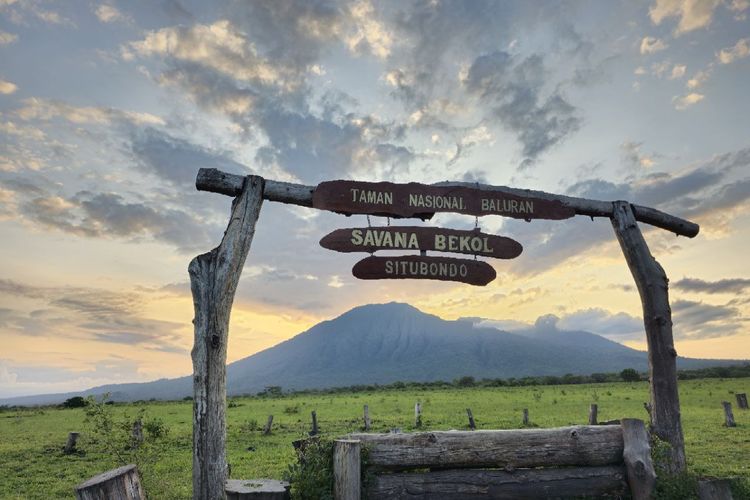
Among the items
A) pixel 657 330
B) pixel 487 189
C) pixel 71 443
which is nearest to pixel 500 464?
pixel 657 330

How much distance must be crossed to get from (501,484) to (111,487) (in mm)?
5556

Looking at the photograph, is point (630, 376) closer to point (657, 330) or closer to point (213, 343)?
point (657, 330)

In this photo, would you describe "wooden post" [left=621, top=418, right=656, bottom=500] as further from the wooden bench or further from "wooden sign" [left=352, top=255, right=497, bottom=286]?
"wooden sign" [left=352, top=255, right=497, bottom=286]

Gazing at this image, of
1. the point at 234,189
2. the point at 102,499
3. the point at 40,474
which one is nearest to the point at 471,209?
the point at 234,189

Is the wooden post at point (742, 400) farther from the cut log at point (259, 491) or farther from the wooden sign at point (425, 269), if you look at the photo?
the cut log at point (259, 491)

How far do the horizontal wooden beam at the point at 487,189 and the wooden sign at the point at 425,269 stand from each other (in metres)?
1.56

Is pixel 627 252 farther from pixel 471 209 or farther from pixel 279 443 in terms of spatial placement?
pixel 279 443

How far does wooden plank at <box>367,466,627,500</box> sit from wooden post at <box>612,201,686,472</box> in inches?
73.8

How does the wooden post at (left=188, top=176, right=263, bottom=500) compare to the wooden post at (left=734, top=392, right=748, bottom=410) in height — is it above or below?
above

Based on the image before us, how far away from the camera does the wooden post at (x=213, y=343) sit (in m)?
7.39

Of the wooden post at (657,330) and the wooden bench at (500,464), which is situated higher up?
the wooden post at (657,330)

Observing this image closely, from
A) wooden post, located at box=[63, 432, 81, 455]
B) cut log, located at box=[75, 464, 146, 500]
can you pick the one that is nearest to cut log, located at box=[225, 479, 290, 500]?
cut log, located at box=[75, 464, 146, 500]

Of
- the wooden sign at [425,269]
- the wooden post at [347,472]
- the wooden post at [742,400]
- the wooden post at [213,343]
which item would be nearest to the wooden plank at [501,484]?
the wooden post at [347,472]

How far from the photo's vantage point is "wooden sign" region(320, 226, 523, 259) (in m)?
9.41
